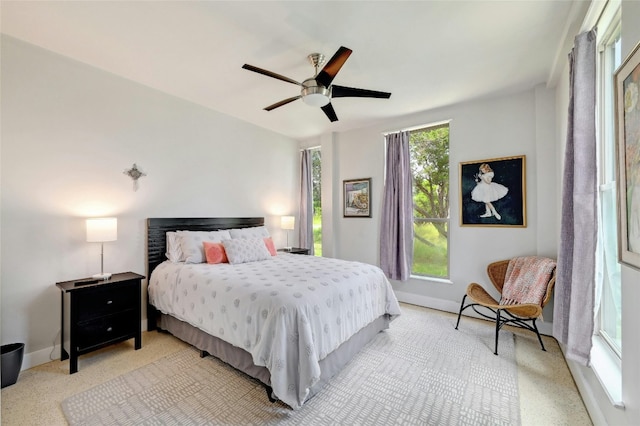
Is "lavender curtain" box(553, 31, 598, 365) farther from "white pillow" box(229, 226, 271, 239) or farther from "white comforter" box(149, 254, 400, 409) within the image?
"white pillow" box(229, 226, 271, 239)

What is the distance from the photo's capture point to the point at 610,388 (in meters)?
1.47

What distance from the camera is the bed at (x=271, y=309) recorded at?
1822mm

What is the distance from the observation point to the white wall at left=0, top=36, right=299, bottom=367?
7.68 feet

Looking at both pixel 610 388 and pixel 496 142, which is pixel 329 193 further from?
pixel 610 388

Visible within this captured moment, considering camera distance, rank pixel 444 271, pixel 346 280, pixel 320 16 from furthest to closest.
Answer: pixel 444 271 → pixel 346 280 → pixel 320 16

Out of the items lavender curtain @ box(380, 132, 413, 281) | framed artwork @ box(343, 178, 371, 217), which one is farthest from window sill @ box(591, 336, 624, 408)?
framed artwork @ box(343, 178, 371, 217)

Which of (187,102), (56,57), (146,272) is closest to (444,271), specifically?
(146,272)

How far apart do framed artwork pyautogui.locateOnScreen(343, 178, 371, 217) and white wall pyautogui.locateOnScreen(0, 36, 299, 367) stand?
7.30 feet

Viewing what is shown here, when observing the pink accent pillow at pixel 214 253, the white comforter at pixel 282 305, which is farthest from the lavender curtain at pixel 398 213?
the pink accent pillow at pixel 214 253

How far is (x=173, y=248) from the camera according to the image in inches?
126

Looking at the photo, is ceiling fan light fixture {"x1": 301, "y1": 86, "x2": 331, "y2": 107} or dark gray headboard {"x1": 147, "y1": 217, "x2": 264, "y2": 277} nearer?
ceiling fan light fixture {"x1": 301, "y1": 86, "x2": 331, "y2": 107}

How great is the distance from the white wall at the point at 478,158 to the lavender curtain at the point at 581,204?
1310 millimetres

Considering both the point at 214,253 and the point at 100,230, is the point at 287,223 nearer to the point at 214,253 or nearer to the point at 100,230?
the point at 214,253

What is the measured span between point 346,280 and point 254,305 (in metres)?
0.87
